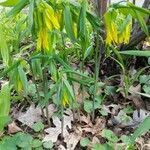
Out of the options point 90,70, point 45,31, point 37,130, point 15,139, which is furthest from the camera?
point 90,70

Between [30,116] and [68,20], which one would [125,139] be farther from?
[68,20]

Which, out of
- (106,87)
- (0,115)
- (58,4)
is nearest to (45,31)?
(58,4)

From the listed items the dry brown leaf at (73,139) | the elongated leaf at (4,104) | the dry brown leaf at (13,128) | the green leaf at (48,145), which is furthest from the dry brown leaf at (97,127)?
the elongated leaf at (4,104)

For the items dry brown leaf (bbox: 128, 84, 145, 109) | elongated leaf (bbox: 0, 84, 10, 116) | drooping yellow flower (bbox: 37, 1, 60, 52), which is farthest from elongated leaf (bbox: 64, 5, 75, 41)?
dry brown leaf (bbox: 128, 84, 145, 109)

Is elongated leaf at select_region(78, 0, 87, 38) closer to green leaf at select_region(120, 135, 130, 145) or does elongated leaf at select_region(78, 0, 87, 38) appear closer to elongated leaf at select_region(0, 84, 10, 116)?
elongated leaf at select_region(0, 84, 10, 116)

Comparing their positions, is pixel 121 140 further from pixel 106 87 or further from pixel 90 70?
pixel 90 70

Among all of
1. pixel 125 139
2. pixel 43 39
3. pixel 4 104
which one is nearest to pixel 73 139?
pixel 125 139

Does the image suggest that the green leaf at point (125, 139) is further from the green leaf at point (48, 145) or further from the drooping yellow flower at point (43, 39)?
the drooping yellow flower at point (43, 39)
